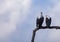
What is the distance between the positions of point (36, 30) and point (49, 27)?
190 centimetres

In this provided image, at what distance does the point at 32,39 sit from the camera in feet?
137

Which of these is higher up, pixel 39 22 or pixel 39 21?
pixel 39 21

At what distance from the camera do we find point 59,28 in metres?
40.3

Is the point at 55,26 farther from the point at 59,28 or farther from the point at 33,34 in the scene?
the point at 33,34

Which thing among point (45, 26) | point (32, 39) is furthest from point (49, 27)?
point (32, 39)

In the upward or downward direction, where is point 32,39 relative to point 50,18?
downward

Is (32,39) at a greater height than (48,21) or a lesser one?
lesser

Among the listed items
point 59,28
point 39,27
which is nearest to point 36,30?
point 39,27

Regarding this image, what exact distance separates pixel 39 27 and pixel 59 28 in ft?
9.28

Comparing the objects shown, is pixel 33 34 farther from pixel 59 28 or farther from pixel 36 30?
pixel 59 28

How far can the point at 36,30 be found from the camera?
40.8m

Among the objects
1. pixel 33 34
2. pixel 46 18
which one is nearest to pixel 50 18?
pixel 46 18

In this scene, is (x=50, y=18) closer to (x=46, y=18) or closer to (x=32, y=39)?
(x=46, y=18)

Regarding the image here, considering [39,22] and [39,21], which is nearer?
[39,21]
